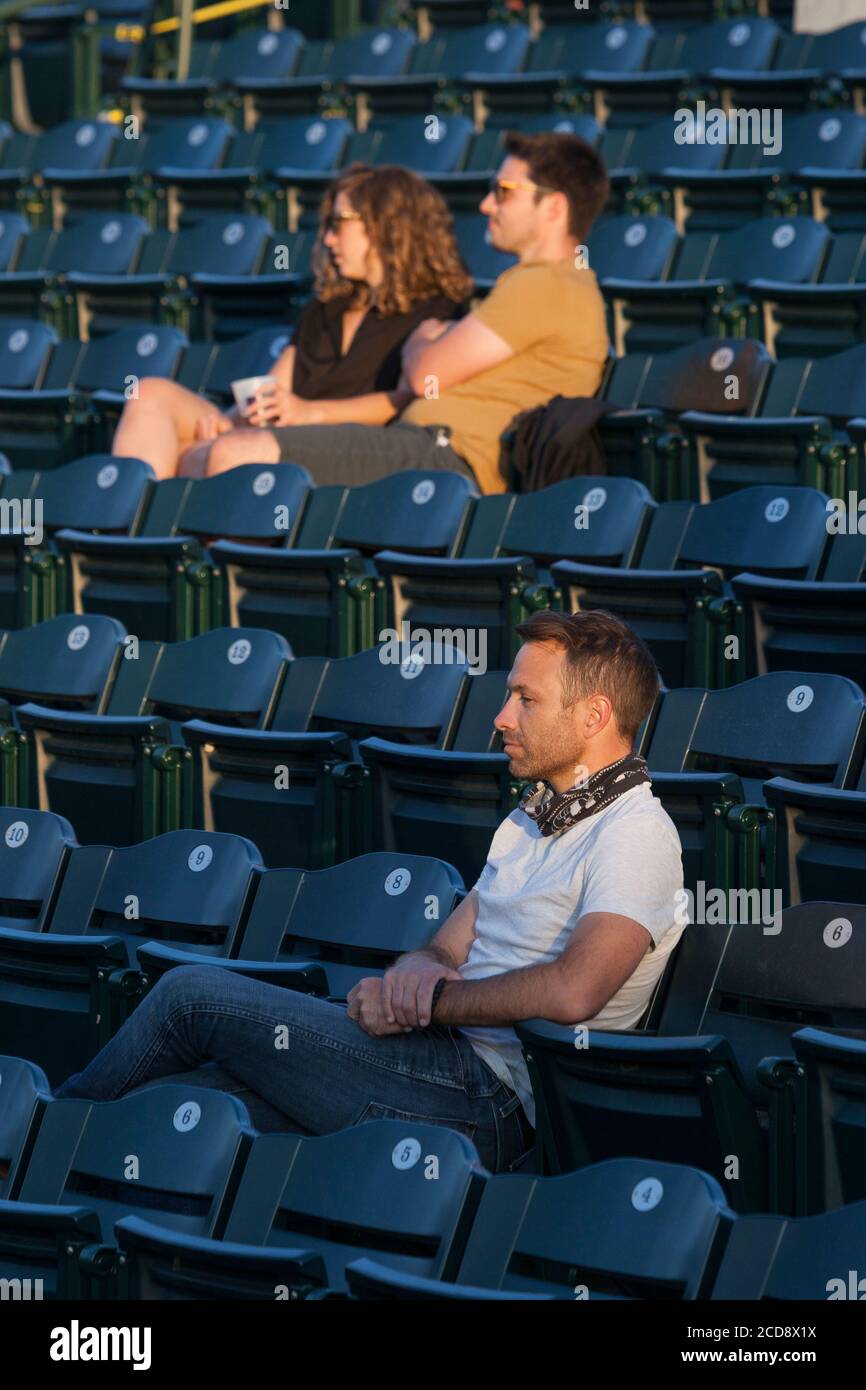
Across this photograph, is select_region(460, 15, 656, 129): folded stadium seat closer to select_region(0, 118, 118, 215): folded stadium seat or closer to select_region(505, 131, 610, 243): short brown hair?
select_region(0, 118, 118, 215): folded stadium seat

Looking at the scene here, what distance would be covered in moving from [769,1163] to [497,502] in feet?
6.23

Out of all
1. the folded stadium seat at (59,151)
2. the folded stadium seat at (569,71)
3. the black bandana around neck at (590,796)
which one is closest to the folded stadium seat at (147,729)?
the black bandana around neck at (590,796)

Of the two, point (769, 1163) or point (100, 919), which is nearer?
point (769, 1163)

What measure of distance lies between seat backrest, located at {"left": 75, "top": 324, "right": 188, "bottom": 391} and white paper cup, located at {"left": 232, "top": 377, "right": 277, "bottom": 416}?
658mm

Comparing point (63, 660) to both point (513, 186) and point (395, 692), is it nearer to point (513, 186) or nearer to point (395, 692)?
point (395, 692)

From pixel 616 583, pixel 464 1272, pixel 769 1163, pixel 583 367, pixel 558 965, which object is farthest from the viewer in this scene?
pixel 583 367

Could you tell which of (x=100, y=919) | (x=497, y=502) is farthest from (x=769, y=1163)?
(x=497, y=502)

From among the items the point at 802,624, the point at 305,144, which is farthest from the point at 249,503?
the point at 305,144

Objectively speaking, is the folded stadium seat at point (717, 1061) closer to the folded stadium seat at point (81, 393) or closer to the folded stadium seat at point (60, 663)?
the folded stadium seat at point (60, 663)

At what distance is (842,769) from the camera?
299 centimetres

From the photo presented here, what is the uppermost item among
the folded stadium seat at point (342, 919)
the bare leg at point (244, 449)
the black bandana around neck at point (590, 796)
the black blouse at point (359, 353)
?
the black blouse at point (359, 353)

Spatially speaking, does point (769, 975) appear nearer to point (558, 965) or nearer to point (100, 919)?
point (558, 965)

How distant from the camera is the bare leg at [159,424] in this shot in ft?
15.1

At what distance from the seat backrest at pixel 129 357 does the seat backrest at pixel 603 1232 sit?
333 cm
